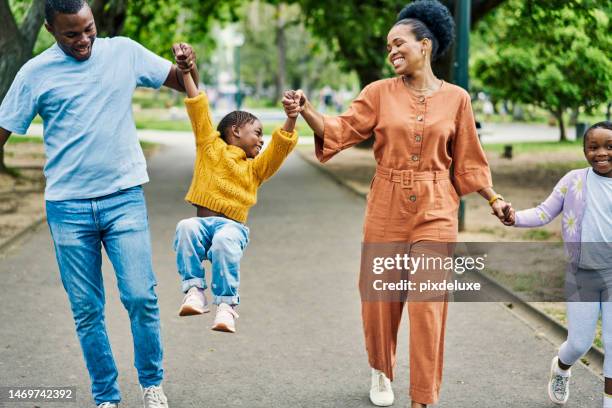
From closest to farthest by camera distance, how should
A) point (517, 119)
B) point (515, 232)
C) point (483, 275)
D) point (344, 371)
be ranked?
point (344, 371) < point (483, 275) < point (515, 232) < point (517, 119)

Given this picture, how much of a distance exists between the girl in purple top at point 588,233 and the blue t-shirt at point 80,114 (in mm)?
1996

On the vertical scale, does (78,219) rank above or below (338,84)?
above

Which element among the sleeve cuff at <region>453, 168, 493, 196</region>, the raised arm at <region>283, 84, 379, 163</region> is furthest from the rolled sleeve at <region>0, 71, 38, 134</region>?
the sleeve cuff at <region>453, 168, 493, 196</region>

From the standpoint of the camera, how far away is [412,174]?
452 cm

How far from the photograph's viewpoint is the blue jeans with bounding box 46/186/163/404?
4352 mm

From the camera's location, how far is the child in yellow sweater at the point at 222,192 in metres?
4.27

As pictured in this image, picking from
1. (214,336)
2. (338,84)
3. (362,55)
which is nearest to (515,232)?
(214,336)

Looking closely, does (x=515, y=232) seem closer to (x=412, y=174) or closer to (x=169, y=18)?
(x=412, y=174)

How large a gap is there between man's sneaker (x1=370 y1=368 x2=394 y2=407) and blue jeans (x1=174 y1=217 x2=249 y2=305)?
1.13 metres

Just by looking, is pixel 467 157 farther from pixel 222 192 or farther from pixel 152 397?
pixel 152 397

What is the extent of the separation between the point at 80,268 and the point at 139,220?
36 centimetres

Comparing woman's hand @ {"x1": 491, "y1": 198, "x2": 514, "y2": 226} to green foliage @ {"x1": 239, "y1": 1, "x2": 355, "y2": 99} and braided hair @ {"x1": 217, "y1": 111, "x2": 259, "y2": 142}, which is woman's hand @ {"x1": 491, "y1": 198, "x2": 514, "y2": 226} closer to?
braided hair @ {"x1": 217, "y1": 111, "x2": 259, "y2": 142}

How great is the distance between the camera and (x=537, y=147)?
2922cm

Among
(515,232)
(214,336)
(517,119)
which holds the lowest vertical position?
(517,119)
